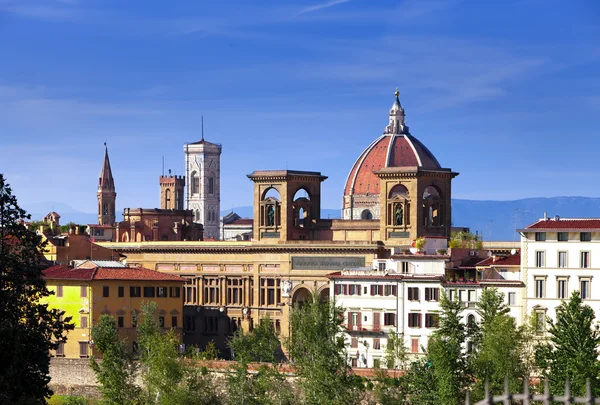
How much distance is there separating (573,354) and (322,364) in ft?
36.5

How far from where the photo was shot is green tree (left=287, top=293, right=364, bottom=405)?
65562 millimetres

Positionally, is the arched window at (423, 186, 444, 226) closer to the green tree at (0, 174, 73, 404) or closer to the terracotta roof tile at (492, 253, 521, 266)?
the terracotta roof tile at (492, 253, 521, 266)

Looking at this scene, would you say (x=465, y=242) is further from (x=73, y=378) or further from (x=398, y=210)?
(x=73, y=378)

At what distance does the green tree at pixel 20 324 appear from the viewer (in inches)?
1917

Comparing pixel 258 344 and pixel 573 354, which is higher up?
pixel 573 354

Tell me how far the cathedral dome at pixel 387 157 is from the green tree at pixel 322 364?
9585cm

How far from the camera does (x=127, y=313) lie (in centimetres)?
9075

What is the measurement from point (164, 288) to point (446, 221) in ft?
68.1

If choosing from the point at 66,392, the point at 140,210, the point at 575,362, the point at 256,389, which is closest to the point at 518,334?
the point at 575,362

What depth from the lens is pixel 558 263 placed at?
255 ft

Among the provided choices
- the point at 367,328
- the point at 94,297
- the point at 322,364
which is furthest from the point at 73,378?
the point at 322,364

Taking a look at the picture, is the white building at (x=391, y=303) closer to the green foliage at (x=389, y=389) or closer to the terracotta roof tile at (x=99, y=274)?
the green foliage at (x=389, y=389)

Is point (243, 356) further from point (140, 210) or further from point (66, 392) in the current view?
point (140, 210)

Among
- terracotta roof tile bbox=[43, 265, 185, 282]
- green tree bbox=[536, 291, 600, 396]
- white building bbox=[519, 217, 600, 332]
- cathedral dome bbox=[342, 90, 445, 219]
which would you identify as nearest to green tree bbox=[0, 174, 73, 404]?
green tree bbox=[536, 291, 600, 396]
